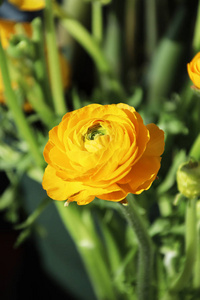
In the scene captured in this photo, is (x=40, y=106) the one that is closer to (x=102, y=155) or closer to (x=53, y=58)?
(x=53, y=58)

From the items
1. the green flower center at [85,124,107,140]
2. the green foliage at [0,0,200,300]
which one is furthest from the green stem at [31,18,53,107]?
the green flower center at [85,124,107,140]

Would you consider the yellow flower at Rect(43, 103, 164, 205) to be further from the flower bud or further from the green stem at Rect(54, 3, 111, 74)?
the green stem at Rect(54, 3, 111, 74)

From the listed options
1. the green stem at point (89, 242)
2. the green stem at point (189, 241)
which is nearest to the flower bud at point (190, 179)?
the green stem at point (189, 241)

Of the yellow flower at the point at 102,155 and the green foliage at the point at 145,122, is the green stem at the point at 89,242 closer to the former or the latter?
the green foliage at the point at 145,122

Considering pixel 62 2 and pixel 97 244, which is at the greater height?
pixel 62 2

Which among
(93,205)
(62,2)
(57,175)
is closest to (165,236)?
(93,205)

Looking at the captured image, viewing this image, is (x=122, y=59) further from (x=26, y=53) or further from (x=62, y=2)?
(x=26, y=53)
